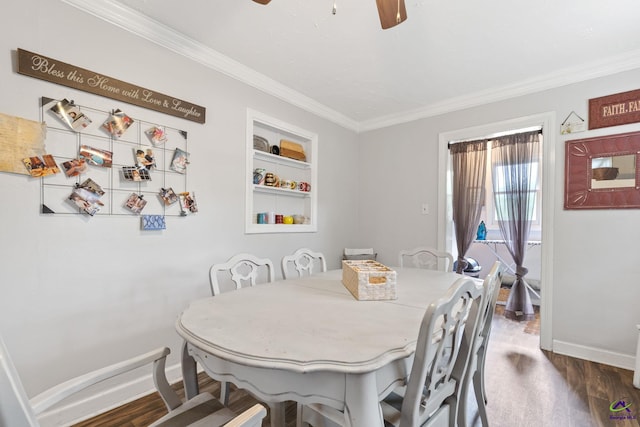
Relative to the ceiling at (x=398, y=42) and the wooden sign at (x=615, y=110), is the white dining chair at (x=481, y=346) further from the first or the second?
the wooden sign at (x=615, y=110)

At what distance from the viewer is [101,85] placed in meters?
1.79

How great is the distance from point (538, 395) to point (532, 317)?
1516 mm

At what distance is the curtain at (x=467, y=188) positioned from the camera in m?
3.15

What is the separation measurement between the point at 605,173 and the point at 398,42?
1.96m

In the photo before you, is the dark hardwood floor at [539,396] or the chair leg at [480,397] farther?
the dark hardwood floor at [539,396]

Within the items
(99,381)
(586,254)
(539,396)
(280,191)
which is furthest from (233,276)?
(586,254)

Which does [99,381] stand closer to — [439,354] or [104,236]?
[439,354]

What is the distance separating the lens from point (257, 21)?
1.94 meters

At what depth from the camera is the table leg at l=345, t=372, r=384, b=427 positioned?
0.82 m

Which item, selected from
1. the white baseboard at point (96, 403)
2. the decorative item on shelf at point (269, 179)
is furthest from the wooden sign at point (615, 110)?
the white baseboard at point (96, 403)

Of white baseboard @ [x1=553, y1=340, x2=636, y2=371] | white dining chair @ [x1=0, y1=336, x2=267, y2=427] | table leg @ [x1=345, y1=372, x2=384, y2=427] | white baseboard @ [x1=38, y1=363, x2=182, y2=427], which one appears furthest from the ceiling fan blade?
white baseboard @ [x1=553, y1=340, x2=636, y2=371]

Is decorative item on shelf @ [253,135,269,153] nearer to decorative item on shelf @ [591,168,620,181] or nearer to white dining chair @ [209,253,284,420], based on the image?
white dining chair @ [209,253,284,420]

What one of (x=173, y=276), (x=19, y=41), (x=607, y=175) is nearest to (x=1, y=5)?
(x=19, y=41)

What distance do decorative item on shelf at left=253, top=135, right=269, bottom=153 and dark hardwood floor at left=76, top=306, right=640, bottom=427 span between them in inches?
75.0
